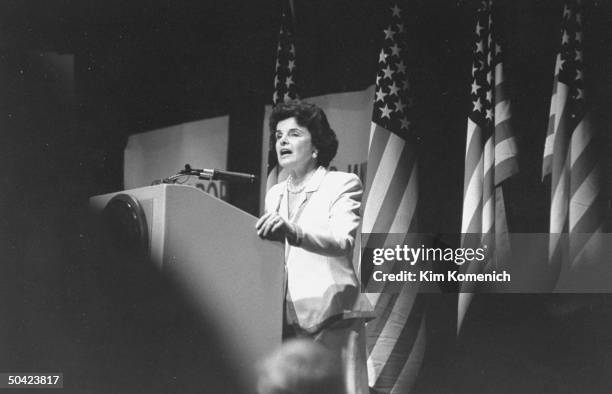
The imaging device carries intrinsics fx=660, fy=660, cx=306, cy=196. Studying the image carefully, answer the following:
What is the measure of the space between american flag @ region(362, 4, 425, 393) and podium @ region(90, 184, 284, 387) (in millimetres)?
748

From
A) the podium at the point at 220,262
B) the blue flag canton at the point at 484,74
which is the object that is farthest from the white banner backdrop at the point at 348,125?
the podium at the point at 220,262

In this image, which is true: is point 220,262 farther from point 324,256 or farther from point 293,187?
point 293,187

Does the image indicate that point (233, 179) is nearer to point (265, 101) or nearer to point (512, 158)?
point (265, 101)

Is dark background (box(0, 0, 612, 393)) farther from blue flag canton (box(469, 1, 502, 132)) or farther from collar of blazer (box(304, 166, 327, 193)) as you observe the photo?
collar of blazer (box(304, 166, 327, 193))

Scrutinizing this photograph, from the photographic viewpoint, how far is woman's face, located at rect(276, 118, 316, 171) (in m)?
2.65

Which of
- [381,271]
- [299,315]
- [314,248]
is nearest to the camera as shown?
[314,248]

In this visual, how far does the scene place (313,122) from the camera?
2.71 m

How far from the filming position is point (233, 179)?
291 centimetres

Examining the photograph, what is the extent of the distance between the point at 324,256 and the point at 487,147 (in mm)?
1049

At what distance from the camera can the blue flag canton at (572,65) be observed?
10.0ft

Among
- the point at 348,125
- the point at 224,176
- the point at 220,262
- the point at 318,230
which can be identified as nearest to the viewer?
the point at 220,262

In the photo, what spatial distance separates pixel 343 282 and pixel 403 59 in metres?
1.13

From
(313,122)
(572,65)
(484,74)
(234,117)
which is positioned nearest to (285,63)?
(234,117)

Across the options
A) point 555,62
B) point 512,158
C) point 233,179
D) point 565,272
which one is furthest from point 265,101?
point 565,272
